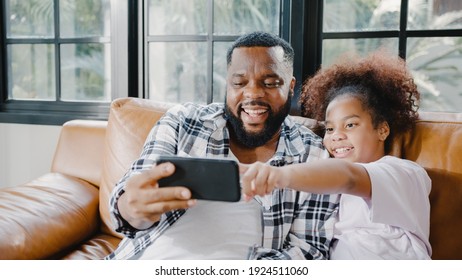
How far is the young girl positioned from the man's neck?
174 millimetres

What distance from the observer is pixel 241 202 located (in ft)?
3.71

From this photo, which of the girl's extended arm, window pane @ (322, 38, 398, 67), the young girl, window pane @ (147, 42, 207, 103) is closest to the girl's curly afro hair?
the young girl

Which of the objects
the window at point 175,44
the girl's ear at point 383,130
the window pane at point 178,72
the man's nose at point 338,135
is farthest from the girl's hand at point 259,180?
the window pane at point 178,72

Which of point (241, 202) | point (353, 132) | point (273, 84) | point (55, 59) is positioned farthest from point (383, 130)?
point (55, 59)

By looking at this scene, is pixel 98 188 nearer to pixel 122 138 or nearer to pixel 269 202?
pixel 122 138

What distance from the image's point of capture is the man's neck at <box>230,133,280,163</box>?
127cm

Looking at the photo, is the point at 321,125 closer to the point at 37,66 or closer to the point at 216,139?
the point at 216,139

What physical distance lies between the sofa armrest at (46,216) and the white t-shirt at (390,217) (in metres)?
0.84

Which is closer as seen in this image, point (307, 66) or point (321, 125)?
point (321, 125)

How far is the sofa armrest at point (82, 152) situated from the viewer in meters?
1.64

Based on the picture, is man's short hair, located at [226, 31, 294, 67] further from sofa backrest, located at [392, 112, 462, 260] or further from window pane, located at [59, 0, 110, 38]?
window pane, located at [59, 0, 110, 38]

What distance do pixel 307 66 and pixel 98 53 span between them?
1022mm
